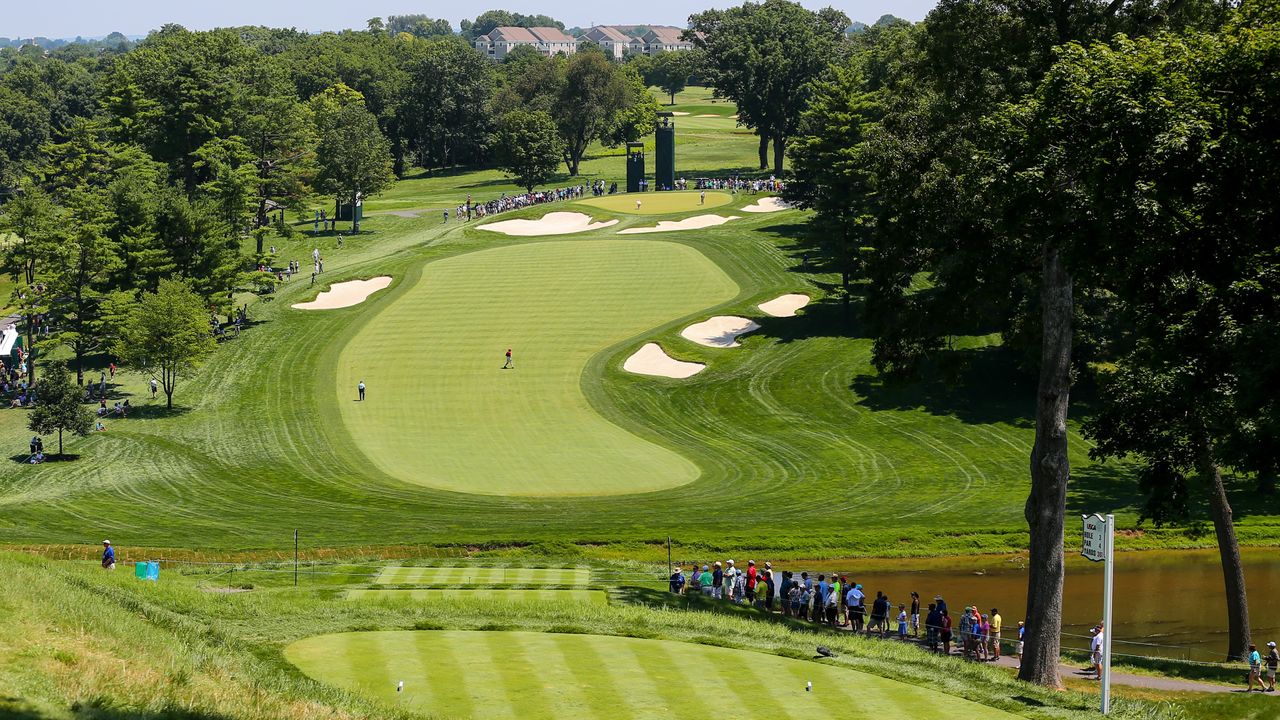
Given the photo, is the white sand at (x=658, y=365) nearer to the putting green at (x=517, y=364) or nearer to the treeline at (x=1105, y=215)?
the putting green at (x=517, y=364)

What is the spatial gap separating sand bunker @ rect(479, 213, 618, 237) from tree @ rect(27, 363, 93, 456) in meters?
46.1

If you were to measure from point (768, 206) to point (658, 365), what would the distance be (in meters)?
41.2

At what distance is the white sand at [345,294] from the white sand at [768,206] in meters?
34.0

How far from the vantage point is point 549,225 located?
10331 cm

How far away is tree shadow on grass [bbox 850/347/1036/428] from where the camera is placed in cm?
6316

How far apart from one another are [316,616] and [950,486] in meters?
32.8

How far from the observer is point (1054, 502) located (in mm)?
29562

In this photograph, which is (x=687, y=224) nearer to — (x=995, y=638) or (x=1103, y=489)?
(x=1103, y=489)

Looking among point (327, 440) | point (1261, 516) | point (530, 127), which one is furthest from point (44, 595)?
point (530, 127)

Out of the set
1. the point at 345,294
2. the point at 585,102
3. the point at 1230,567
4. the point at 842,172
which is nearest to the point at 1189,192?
the point at 1230,567

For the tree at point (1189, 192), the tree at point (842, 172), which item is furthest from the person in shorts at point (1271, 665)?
the tree at point (842, 172)

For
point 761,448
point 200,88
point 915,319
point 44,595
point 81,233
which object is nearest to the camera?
point 44,595

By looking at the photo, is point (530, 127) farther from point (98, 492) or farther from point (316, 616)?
point (316, 616)

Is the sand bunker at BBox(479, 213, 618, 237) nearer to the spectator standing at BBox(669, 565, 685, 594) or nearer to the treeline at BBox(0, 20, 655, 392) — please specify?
the treeline at BBox(0, 20, 655, 392)
